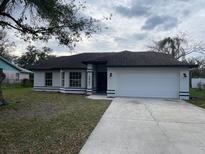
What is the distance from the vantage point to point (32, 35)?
423 inches

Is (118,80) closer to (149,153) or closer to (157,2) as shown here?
(157,2)

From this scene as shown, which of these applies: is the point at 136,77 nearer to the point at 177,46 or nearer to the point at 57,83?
the point at 57,83

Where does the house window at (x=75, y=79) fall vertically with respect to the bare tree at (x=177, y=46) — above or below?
below

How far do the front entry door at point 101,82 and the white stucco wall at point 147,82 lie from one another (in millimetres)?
3409

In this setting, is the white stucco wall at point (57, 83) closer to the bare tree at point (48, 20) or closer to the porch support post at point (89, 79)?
the porch support post at point (89, 79)

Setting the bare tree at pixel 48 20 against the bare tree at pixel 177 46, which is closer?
the bare tree at pixel 48 20

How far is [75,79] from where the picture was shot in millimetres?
22062

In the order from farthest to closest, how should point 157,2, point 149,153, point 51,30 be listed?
point 157,2 → point 51,30 → point 149,153

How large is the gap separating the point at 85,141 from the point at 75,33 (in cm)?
578

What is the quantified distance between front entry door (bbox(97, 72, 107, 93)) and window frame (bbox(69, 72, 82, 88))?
1856 mm

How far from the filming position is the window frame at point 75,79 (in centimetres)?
2195

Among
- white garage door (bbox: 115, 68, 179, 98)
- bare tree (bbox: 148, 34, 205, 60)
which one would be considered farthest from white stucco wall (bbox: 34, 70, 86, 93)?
bare tree (bbox: 148, 34, 205, 60)

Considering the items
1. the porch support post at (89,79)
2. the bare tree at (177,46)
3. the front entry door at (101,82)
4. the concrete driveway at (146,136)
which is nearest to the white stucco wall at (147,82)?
the porch support post at (89,79)

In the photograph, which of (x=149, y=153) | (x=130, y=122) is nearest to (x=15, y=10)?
(x=130, y=122)
